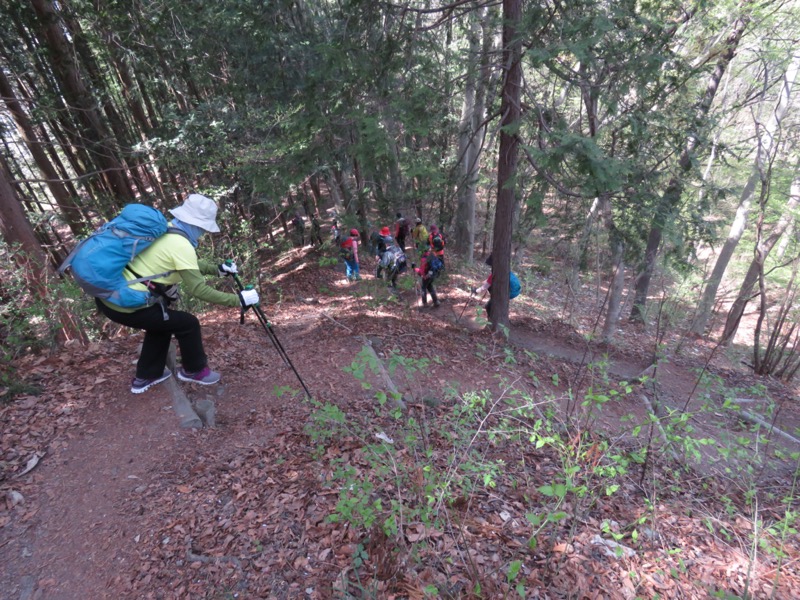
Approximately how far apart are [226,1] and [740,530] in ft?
41.1

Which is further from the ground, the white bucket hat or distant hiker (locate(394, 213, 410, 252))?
the white bucket hat

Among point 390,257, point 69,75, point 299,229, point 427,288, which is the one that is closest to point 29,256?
point 69,75

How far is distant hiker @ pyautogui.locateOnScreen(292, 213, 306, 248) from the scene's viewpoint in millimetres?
14492

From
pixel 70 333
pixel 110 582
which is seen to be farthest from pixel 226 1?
pixel 110 582

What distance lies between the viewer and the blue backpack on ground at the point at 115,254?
3529 mm

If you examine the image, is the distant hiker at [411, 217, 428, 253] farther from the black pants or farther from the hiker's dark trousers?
the hiker's dark trousers

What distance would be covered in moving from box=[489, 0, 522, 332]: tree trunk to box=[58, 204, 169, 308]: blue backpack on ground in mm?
4932

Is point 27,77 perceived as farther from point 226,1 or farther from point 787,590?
point 787,590

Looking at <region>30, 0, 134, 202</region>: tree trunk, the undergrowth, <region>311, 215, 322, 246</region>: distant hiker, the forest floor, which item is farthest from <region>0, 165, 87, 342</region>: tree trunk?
<region>311, 215, 322, 246</region>: distant hiker

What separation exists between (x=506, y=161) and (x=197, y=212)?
5.42 meters

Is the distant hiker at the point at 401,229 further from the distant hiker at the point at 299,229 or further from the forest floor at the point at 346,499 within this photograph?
the forest floor at the point at 346,499

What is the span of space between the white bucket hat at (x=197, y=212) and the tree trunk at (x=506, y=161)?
14.2 ft

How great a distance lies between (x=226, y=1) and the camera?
8.61 meters

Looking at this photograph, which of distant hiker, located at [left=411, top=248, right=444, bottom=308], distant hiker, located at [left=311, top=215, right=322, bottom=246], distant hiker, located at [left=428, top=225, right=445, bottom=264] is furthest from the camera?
distant hiker, located at [left=311, top=215, right=322, bottom=246]
